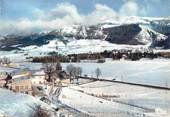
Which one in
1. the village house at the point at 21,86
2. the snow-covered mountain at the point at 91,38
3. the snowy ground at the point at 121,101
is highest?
the snow-covered mountain at the point at 91,38

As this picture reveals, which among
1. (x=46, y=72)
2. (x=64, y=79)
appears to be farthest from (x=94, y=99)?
(x=46, y=72)

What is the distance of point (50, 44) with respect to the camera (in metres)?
146

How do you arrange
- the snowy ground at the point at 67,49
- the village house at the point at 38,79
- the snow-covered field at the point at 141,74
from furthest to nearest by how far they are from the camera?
the snowy ground at the point at 67,49, the village house at the point at 38,79, the snow-covered field at the point at 141,74

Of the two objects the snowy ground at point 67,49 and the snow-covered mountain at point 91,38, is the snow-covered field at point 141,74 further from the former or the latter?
the snow-covered mountain at point 91,38

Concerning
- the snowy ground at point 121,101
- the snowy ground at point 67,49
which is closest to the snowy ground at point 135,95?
the snowy ground at point 121,101

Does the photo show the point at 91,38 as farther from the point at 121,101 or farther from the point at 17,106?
the point at 17,106

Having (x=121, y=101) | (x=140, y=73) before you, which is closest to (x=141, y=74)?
(x=140, y=73)

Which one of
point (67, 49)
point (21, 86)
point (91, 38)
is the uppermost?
point (91, 38)

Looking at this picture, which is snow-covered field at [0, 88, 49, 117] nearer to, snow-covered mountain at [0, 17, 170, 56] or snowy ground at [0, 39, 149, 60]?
snowy ground at [0, 39, 149, 60]

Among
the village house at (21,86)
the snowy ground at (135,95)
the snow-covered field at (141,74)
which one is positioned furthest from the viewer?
the snow-covered field at (141,74)

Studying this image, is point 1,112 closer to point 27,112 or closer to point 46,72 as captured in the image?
point 27,112

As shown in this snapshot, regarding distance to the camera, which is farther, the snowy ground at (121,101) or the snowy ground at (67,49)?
the snowy ground at (67,49)

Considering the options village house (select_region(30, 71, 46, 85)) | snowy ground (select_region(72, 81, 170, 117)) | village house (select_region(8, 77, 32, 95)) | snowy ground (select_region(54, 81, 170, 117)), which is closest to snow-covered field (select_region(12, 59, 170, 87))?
snowy ground (select_region(72, 81, 170, 117))

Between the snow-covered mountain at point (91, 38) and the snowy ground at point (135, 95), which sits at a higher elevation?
the snow-covered mountain at point (91, 38)
